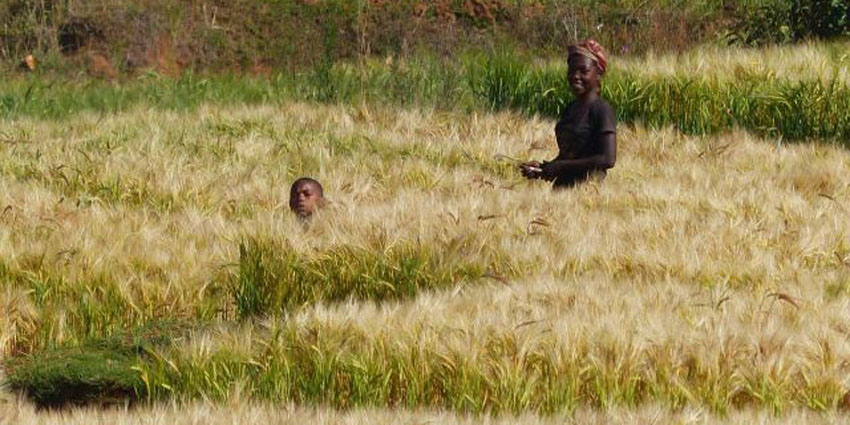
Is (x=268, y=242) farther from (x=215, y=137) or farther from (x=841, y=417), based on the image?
(x=215, y=137)

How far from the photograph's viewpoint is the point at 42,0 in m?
16.1

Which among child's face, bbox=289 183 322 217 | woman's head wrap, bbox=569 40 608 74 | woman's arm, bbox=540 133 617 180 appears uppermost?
woman's head wrap, bbox=569 40 608 74

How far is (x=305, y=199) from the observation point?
327 inches

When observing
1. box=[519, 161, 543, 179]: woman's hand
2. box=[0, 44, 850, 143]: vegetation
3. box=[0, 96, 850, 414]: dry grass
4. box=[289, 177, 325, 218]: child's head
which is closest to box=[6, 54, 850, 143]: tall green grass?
box=[0, 44, 850, 143]: vegetation

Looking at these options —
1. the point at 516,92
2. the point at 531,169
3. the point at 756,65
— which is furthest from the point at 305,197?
the point at 756,65

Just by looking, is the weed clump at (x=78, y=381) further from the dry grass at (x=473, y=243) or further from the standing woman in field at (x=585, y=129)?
the standing woman in field at (x=585, y=129)

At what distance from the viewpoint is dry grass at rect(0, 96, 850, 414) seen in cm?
513

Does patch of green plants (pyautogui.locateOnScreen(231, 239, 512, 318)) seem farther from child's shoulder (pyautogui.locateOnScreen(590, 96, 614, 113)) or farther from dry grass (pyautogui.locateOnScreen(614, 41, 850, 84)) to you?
dry grass (pyautogui.locateOnScreen(614, 41, 850, 84))

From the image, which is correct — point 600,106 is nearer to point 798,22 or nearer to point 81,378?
point 81,378

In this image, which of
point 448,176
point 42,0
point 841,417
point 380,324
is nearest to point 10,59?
point 42,0

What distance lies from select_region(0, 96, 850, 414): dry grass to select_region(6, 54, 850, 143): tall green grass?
1.55 feet

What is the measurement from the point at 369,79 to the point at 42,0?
16.9ft

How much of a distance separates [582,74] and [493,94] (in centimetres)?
374

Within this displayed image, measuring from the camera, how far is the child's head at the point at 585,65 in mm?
8344
